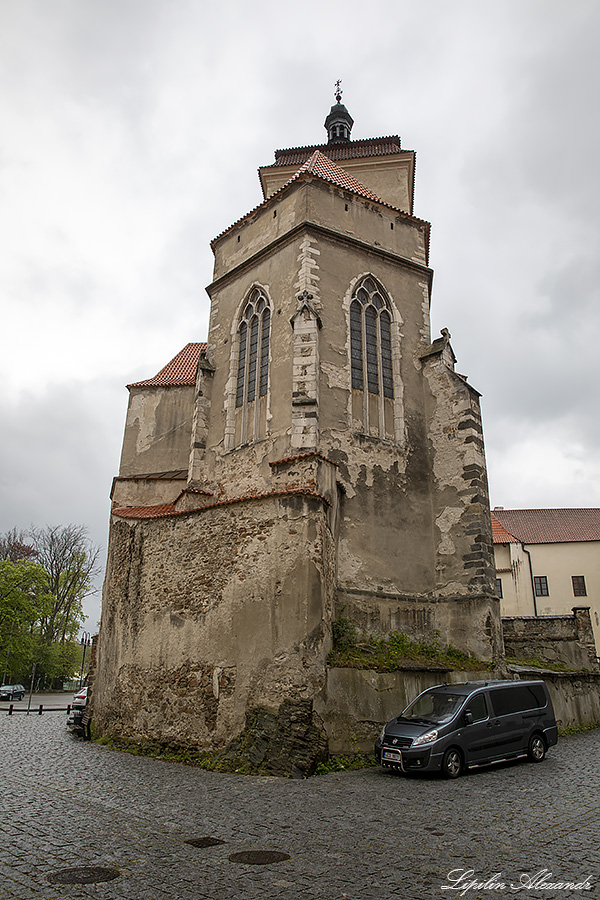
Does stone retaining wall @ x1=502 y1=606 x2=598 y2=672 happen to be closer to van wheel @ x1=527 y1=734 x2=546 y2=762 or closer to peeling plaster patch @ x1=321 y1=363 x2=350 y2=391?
van wheel @ x1=527 y1=734 x2=546 y2=762

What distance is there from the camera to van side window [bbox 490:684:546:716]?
1079 cm

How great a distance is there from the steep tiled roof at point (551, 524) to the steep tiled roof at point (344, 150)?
1026 inches

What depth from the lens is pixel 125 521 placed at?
1536 cm

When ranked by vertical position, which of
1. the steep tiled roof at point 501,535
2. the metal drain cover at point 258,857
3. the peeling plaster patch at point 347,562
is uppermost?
the steep tiled roof at point 501,535

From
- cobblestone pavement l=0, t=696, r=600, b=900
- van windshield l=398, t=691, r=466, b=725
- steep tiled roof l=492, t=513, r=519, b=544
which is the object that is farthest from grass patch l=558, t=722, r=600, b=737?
steep tiled roof l=492, t=513, r=519, b=544

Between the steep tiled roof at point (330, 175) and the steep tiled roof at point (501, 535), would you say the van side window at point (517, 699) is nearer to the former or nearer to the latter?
the steep tiled roof at point (330, 175)

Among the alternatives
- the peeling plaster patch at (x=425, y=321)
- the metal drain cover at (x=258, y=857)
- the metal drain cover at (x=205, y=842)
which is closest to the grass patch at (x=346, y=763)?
the metal drain cover at (x=205, y=842)

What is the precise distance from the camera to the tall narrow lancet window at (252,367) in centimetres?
1588

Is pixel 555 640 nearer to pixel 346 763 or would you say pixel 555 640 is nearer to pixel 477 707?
pixel 477 707

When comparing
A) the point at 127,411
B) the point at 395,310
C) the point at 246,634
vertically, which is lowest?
the point at 246,634

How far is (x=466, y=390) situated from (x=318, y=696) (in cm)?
884

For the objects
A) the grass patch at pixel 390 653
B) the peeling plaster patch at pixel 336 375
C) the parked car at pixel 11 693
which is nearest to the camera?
the grass patch at pixel 390 653

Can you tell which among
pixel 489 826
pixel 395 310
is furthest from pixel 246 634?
pixel 395 310

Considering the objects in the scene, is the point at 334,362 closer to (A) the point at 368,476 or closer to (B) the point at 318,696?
(A) the point at 368,476
